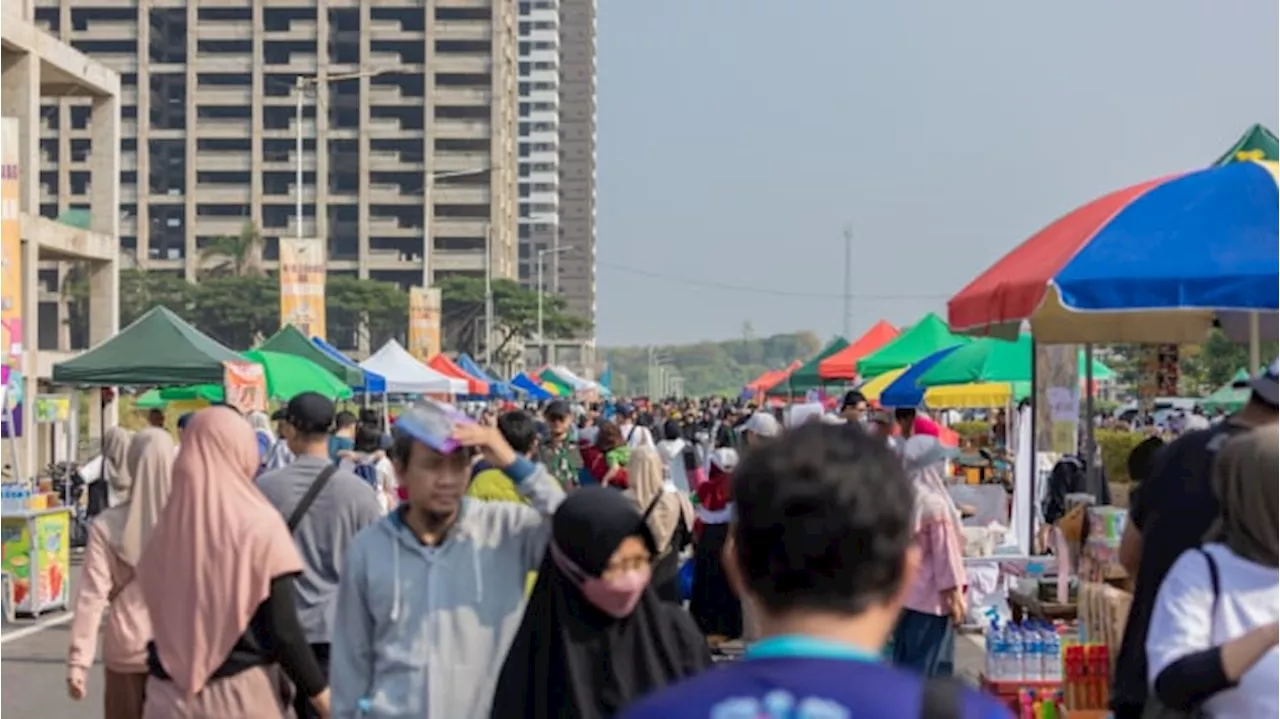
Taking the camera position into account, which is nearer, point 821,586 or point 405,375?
point 821,586

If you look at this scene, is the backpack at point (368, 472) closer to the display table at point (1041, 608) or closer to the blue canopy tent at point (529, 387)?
the display table at point (1041, 608)

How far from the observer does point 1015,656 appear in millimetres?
8625

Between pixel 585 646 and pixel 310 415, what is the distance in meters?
3.35

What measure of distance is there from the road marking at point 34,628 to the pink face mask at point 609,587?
11516 mm

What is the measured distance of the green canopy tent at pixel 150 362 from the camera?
19.5m

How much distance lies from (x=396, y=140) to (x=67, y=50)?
257ft

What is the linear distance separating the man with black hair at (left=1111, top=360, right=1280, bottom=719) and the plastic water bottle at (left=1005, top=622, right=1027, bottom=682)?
308 cm

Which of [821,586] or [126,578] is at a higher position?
[821,586]

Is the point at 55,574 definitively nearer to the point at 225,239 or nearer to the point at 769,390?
the point at 769,390

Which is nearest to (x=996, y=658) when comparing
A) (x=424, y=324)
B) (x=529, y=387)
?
(x=424, y=324)

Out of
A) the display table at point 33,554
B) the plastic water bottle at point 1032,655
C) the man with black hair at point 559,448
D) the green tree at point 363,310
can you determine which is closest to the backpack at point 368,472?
the man with black hair at point 559,448

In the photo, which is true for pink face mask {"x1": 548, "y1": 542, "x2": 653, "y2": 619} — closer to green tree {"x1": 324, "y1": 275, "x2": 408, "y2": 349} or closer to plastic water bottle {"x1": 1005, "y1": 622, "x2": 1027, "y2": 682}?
plastic water bottle {"x1": 1005, "y1": 622, "x2": 1027, "y2": 682}

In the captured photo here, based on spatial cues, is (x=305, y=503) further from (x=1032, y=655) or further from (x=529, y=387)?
(x=529, y=387)

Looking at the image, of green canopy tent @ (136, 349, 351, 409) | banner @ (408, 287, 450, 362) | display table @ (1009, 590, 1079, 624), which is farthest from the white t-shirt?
banner @ (408, 287, 450, 362)
